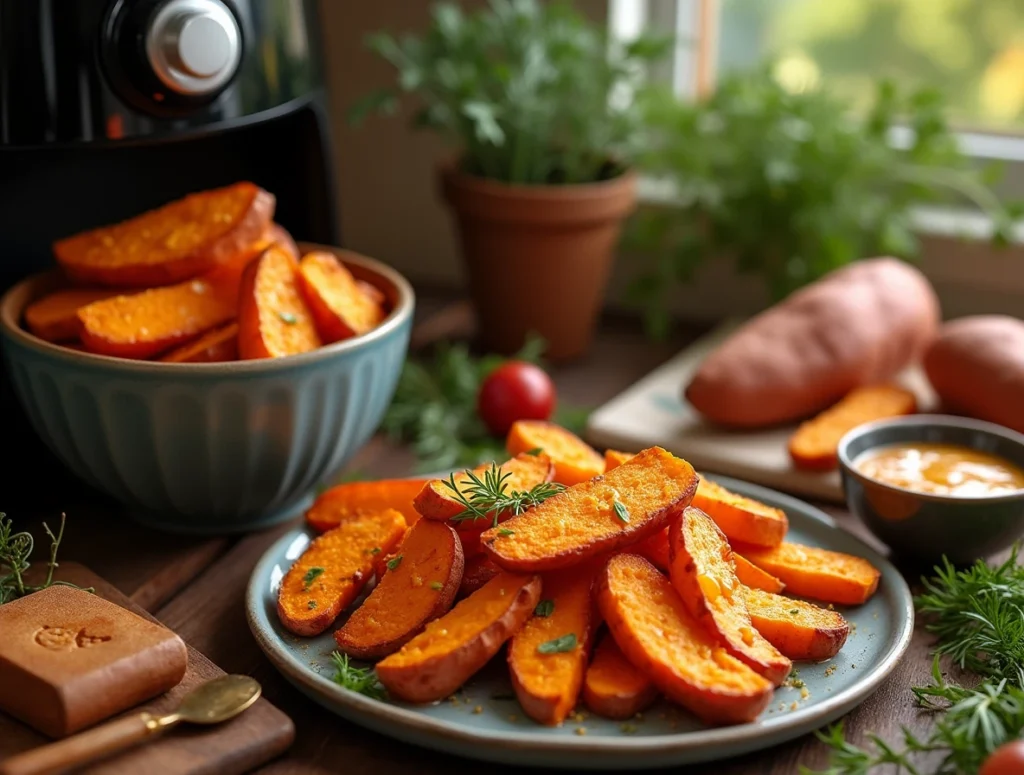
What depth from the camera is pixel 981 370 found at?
4.55 feet

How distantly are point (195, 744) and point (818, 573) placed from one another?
543mm

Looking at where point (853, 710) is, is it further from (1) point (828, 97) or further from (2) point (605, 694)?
(1) point (828, 97)

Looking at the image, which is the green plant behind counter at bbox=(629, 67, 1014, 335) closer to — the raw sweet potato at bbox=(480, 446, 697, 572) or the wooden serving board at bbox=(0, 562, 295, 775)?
the raw sweet potato at bbox=(480, 446, 697, 572)

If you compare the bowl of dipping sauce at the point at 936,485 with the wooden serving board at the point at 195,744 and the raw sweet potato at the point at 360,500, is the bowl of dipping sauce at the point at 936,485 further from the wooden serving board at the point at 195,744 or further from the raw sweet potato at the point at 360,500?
the wooden serving board at the point at 195,744

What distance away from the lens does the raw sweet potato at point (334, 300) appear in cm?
116

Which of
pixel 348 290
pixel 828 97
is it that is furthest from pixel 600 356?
pixel 348 290

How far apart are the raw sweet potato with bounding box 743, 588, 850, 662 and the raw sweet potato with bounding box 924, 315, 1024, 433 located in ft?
1.70

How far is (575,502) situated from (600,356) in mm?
802

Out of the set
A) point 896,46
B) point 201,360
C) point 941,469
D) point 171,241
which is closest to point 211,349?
point 201,360

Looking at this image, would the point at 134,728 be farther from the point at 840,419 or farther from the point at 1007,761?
the point at 840,419

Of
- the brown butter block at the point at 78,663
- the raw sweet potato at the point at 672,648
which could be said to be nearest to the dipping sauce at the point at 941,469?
the raw sweet potato at the point at 672,648

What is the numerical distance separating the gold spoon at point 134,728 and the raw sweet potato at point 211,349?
1.06 ft

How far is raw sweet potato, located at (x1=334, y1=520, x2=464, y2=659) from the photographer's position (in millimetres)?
934

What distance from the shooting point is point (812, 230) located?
1.65 metres
